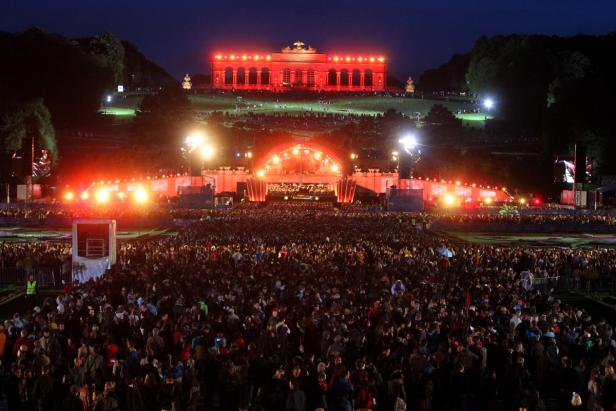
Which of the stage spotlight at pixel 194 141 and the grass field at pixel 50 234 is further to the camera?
the stage spotlight at pixel 194 141

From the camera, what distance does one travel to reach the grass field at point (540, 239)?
42406 millimetres

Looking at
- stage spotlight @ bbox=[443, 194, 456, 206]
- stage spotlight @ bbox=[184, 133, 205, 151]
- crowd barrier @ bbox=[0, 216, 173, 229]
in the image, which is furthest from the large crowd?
stage spotlight @ bbox=[184, 133, 205, 151]

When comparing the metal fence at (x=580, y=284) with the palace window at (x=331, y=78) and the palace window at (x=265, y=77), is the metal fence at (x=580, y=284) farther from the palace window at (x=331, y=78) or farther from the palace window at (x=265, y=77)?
the palace window at (x=265, y=77)

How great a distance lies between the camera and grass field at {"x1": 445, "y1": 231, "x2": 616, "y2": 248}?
42.4 m

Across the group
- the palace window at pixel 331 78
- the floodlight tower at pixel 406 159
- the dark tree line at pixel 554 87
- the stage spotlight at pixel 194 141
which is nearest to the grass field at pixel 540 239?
the floodlight tower at pixel 406 159

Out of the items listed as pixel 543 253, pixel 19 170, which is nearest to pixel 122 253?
pixel 543 253

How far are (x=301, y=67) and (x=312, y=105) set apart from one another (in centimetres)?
4867

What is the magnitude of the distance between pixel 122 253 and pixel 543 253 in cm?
1342

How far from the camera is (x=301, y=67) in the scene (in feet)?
539

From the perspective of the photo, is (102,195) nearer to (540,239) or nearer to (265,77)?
(540,239)

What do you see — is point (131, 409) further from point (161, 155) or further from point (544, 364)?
point (161, 155)

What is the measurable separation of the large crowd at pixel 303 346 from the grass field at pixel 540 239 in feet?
70.3

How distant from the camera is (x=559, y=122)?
84438mm

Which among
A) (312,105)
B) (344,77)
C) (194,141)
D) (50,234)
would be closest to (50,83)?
(194,141)
